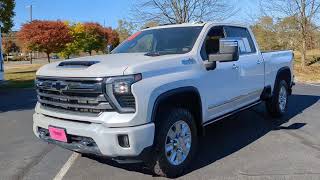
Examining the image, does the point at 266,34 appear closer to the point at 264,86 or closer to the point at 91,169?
the point at 264,86

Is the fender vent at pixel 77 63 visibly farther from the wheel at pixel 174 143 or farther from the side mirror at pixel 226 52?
the side mirror at pixel 226 52

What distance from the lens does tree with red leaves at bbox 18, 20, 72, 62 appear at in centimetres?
3828

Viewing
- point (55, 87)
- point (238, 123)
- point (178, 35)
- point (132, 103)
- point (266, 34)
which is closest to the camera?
point (132, 103)

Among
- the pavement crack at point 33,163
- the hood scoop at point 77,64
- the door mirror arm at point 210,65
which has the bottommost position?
the pavement crack at point 33,163

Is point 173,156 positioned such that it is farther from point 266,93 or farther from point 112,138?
point 266,93

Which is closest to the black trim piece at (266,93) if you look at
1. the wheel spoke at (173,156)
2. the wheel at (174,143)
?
the wheel at (174,143)

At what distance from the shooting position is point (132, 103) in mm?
4484

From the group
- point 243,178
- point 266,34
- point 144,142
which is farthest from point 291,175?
point 266,34

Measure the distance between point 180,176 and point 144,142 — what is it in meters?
0.88

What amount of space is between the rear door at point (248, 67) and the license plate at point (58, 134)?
289 cm

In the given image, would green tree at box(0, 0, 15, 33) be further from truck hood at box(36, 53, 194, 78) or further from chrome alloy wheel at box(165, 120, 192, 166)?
chrome alloy wheel at box(165, 120, 192, 166)

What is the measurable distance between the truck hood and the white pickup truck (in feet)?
0.03

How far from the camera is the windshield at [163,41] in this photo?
579 cm

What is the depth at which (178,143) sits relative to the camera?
5.15m
